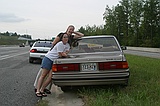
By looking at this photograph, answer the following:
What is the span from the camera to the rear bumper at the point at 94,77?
214 inches

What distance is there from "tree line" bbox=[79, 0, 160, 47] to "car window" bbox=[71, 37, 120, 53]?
5843cm

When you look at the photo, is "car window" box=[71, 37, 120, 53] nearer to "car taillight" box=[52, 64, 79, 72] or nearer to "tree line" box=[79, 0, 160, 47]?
"car taillight" box=[52, 64, 79, 72]

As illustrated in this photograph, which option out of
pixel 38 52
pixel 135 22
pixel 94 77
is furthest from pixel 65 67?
pixel 135 22

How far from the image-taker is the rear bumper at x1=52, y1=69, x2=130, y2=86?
5.45 meters

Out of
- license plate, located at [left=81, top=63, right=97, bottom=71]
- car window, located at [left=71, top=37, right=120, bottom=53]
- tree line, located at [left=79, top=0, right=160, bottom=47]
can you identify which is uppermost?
tree line, located at [left=79, top=0, right=160, bottom=47]

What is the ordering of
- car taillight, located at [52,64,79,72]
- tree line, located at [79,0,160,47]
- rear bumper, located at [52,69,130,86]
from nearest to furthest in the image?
rear bumper, located at [52,69,130,86], car taillight, located at [52,64,79,72], tree line, located at [79,0,160,47]

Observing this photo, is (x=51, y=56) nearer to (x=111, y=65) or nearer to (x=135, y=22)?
(x=111, y=65)

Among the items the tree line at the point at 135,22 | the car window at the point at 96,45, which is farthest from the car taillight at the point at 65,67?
the tree line at the point at 135,22

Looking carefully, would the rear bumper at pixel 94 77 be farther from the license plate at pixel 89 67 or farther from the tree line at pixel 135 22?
the tree line at pixel 135 22

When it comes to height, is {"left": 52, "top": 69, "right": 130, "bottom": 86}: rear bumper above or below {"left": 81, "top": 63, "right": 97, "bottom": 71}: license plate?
below

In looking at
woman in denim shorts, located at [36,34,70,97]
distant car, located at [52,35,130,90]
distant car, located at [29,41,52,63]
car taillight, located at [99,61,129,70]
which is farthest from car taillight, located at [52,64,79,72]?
distant car, located at [29,41,52,63]

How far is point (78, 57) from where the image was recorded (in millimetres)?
5785

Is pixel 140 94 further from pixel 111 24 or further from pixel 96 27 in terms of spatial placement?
pixel 96 27

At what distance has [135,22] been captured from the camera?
70375 mm
